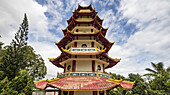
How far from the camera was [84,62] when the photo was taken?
14.0 metres

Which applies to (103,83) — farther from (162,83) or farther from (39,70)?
(39,70)

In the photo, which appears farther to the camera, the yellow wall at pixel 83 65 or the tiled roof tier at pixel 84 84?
the yellow wall at pixel 83 65

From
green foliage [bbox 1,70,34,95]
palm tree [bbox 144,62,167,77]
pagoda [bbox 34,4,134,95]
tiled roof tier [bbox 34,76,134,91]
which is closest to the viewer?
tiled roof tier [bbox 34,76,134,91]

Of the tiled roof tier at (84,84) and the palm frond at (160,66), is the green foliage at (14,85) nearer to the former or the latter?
the tiled roof tier at (84,84)

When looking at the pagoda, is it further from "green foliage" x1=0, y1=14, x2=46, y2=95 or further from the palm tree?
the palm tree

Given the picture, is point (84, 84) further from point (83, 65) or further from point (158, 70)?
point (158, 70)

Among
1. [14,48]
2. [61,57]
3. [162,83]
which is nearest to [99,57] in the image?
[61,57]

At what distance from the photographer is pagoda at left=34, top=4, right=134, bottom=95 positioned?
10188 mm

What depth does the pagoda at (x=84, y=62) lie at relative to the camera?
10188 mm

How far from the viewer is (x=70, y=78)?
11578 millimetres

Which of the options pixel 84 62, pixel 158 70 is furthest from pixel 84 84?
pixel 158 70

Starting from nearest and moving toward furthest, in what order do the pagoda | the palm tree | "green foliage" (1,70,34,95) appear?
1. the pagoda
2. "green foliage" (1,70,34,95)
3. the palm tree

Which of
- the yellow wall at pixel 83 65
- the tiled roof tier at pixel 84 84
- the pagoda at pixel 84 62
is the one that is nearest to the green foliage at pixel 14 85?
the pagoda at pixel 84 62

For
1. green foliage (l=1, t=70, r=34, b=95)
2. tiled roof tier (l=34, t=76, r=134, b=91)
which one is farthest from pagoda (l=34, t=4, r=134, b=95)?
green foliage (l=1, t=70, r=34, b=95)
